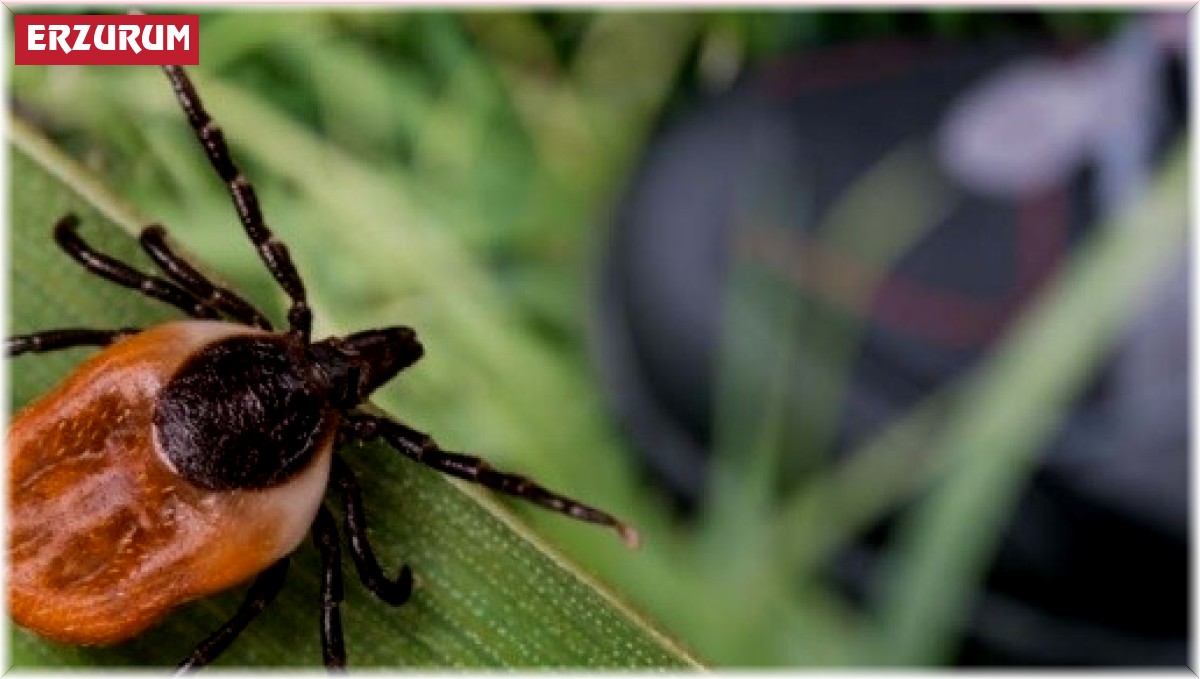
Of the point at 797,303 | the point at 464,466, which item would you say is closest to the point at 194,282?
the point at 464,466

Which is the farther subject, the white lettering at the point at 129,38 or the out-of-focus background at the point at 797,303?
the out-of-focus background at the point at 797,303

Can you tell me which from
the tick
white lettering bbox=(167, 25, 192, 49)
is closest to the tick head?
the tick

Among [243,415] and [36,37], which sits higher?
[36,37]

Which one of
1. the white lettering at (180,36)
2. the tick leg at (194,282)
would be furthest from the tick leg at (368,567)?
the white lettering at (180,36)

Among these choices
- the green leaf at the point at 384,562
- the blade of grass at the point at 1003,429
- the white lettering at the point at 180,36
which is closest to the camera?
the green leaf at the point at 384,562

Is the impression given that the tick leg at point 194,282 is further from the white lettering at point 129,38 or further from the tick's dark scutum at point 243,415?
the white lettering at point 129,38

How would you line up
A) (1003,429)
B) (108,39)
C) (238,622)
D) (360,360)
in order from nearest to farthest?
(238,622) < (360,360) < (108,39) < (1003,429)

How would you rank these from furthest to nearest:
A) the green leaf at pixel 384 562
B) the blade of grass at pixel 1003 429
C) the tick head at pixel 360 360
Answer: the blade of grass at pixel 1003 429 < the tick head at pixel 360 360 < the green leaf at pixel 384 562

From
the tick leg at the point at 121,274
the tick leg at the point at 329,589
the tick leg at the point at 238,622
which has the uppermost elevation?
the tick leg at the point at 121,274

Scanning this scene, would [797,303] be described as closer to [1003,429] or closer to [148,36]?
[1003,429]
